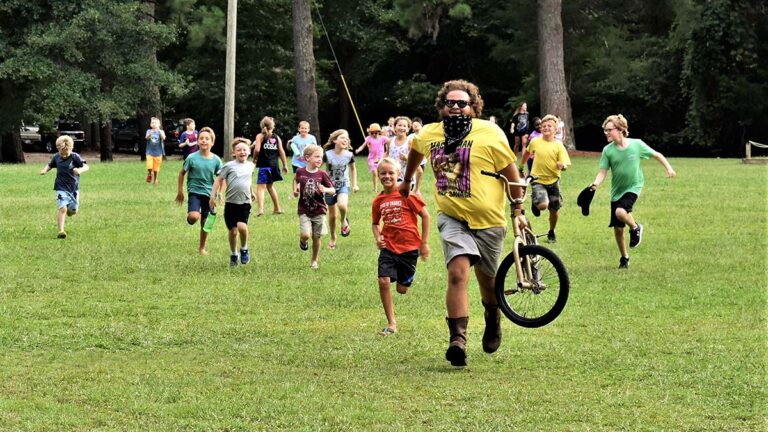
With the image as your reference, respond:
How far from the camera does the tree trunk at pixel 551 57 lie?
40.7 m

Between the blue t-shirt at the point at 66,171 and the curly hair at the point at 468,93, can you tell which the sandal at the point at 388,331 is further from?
the blue t-shirt at the point at 66,171

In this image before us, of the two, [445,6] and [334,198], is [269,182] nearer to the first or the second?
[334,198]

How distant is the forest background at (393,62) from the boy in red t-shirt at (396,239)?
3057 cm

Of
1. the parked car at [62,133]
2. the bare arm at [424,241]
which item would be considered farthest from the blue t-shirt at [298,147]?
the parked car at [62,133]

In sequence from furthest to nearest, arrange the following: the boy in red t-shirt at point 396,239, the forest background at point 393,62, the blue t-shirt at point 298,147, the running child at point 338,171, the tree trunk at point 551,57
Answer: the forest background at point 393,62 → the tree trunk at point 551,57 → the blue t-shirt at point 298,147 → the running child at point 338,171 → the boy in red t-shirt at point 396,239

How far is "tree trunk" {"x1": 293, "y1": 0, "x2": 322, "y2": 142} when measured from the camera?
40.7 m

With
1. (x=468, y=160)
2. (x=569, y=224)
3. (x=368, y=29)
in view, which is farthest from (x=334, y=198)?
(x=368, y=29)

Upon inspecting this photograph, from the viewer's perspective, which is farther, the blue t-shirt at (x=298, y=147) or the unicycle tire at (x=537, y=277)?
the blue t-shirt at (x=298, y=147)

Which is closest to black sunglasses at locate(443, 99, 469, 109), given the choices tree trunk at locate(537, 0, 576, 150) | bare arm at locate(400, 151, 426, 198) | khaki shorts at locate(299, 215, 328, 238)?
bare arm at locate(400, 151, 426, 198)

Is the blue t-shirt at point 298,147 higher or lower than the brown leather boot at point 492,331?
higher

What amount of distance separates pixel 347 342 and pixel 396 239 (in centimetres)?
104

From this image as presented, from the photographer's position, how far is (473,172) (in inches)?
354

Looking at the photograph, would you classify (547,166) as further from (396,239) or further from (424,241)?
(424,241)

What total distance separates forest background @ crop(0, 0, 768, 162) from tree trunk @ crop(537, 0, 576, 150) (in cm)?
37
